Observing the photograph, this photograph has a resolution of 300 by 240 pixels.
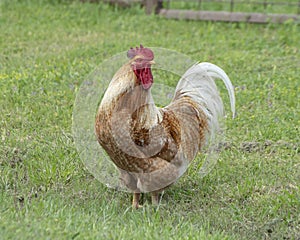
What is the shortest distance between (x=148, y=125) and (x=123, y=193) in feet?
2.72

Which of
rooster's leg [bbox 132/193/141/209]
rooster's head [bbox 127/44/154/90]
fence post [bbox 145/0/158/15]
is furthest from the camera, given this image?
fence post [bbox 145/0/158/15]

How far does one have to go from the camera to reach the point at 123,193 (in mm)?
4984

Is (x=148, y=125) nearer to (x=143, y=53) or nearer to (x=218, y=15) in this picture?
(x=143, y=53)

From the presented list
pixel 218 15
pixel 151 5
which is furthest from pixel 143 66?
pixel 151 5

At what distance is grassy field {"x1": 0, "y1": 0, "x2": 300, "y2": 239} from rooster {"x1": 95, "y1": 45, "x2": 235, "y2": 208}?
29 cm

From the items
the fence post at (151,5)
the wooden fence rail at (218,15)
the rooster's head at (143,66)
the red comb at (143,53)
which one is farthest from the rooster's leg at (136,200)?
the fence post at (151,5)

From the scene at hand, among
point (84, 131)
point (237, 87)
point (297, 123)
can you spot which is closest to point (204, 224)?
point (84, 131)

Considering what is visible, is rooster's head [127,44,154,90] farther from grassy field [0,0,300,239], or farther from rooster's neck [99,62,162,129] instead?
grassy field [0,0,300,239]

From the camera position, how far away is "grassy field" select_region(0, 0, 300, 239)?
4285 millimetres

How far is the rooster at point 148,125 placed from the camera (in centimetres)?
429

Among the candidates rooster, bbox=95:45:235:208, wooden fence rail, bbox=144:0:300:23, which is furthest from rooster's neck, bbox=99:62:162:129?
wooden fence rail, bbox=144:0:300:23

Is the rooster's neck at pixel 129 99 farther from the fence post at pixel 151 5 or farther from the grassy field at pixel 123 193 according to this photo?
the fence post at pixel 151 5

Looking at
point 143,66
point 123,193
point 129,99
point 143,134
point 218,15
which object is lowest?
point 123,193

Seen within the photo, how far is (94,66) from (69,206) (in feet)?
12.1
